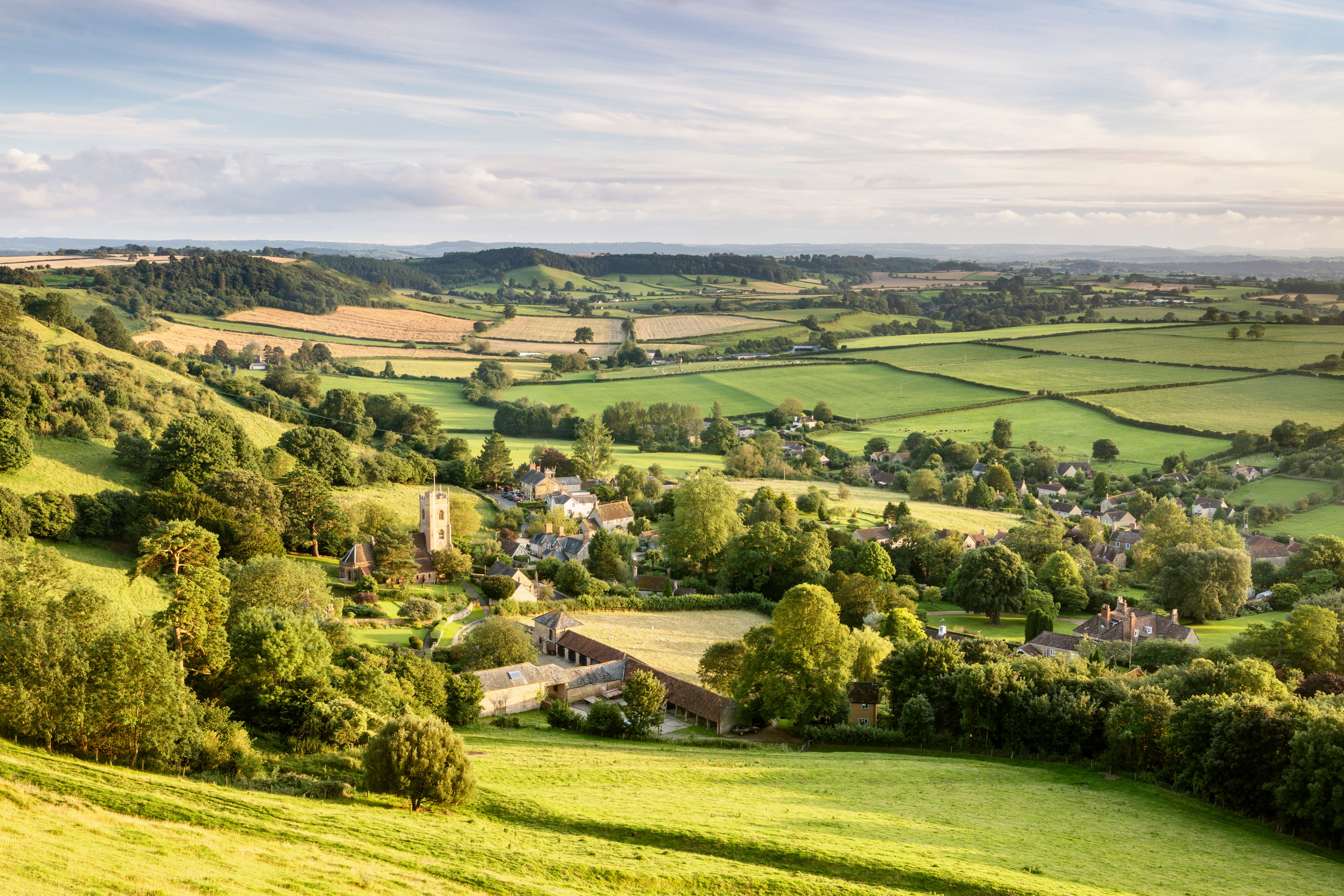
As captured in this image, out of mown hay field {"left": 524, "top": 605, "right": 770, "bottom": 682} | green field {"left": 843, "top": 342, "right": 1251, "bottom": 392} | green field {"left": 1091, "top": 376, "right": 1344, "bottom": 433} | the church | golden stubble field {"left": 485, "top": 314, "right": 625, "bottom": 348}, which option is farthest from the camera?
golden stubble field {"left": 485, "top": 314, "right": 625, "bottom": 348}

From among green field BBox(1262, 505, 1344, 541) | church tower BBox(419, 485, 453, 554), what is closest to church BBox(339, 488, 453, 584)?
church tower BBox(419, 485, 453, 554)

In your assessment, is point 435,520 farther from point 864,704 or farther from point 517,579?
point 864,704

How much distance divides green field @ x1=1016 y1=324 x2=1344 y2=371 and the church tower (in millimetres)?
73795

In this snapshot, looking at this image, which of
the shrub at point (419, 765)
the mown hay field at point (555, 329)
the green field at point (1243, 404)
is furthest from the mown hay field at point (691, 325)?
the shrub at point (419, 765)

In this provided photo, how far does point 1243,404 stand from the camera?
7862 centimetres

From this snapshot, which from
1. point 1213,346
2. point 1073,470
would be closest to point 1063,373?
point 1213,346

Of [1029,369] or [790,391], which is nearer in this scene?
[1029,369]

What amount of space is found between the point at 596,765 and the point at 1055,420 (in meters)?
70.9

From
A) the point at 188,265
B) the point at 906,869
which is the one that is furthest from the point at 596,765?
the point at 188,265

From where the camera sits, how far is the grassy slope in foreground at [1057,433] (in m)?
76.6

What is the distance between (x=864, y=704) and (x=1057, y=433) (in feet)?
184

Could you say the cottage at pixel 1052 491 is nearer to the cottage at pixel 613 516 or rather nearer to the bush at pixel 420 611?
the cottage at pixel 613 516

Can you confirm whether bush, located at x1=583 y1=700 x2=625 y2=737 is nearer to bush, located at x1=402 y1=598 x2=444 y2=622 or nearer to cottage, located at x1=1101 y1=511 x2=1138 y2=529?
bush, located at x1=402 y1=598 x2=444 y2=622

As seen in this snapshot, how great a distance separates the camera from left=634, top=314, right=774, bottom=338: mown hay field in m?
132
